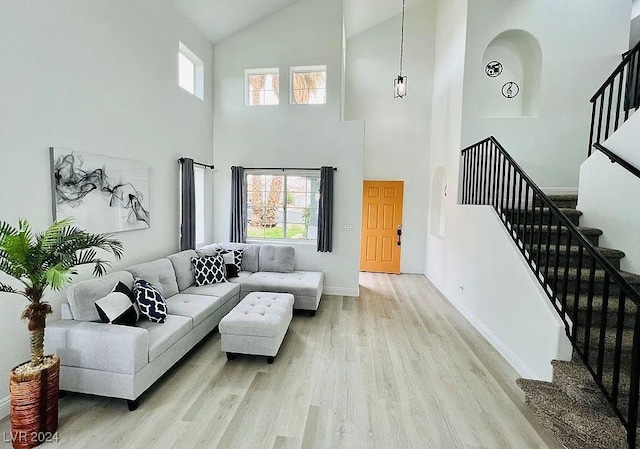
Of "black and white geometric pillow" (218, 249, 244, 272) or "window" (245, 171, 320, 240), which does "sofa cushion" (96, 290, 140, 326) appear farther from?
"window" (245, 171, 320, 240)

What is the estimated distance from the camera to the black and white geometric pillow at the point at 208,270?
13.2ft

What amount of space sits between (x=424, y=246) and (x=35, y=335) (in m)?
6.43

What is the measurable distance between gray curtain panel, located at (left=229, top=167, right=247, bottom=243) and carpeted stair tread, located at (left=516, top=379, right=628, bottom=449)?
4404 millimetres

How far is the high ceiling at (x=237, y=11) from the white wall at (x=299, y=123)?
0.16 m

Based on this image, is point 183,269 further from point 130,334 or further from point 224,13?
point 224,13

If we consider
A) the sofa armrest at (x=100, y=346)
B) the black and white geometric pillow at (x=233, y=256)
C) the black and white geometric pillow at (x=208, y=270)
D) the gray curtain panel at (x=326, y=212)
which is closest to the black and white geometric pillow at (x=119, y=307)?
the sofa armrest at (x=100, y=346)

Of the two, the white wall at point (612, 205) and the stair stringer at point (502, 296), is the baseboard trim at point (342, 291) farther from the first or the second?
the white wall at point (612, 205)

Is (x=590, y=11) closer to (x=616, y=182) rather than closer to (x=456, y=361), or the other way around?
(x=616, y=182)

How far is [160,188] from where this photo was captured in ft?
12.9

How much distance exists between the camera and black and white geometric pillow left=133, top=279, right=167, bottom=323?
9.04 ft

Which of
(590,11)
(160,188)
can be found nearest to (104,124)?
(160,188)

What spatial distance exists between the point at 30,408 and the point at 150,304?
3.41 feet

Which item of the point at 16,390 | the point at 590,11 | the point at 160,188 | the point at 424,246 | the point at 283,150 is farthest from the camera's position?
the point at 424,246

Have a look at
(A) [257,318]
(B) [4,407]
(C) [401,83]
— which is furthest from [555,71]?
(B) [4,407]
